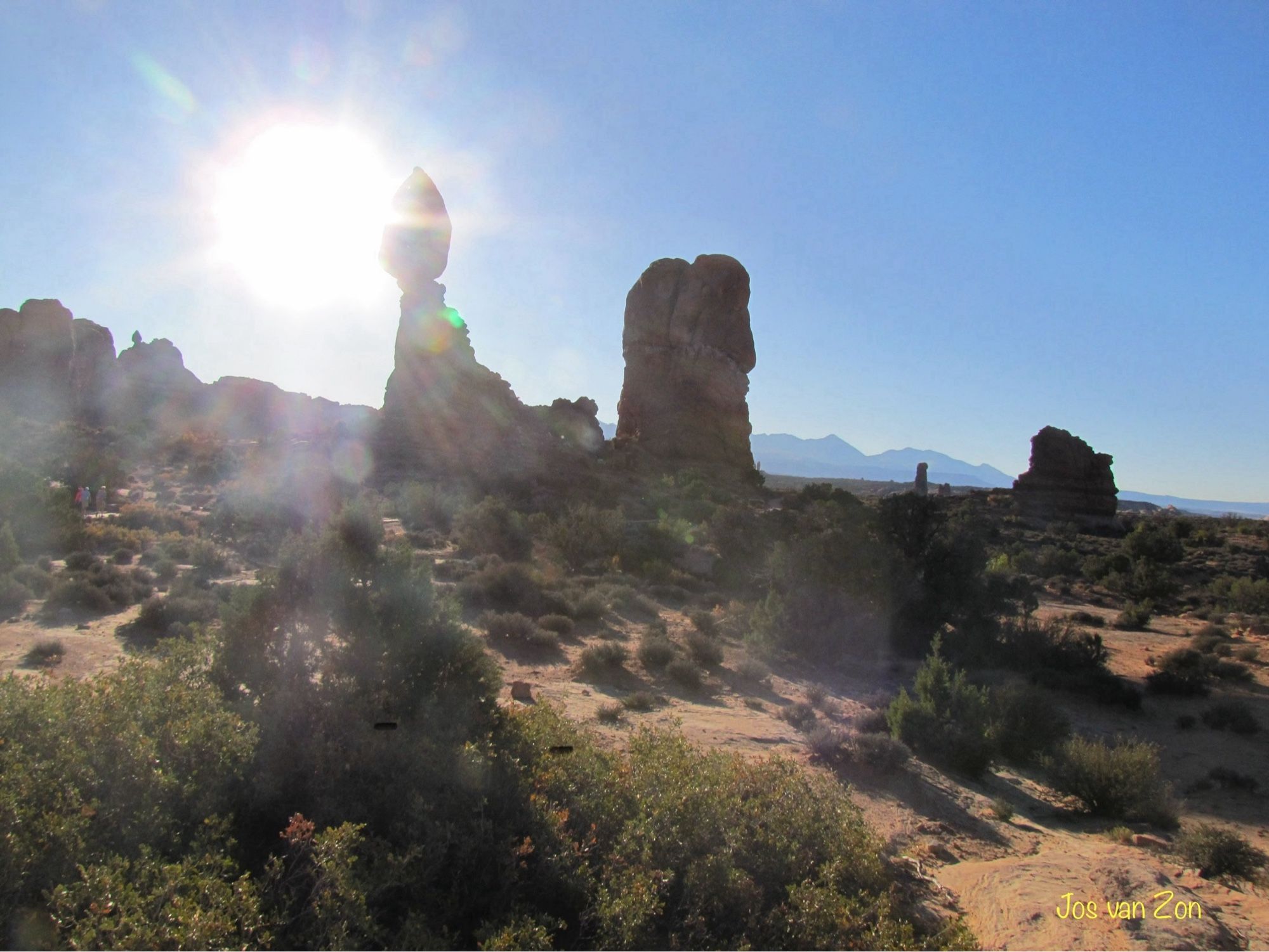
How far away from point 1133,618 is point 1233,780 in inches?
458

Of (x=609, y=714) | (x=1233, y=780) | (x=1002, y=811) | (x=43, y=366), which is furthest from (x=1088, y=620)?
(x=43, y=366)

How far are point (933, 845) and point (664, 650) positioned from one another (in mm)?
6032

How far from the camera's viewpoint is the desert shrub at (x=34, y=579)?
42.7 feet

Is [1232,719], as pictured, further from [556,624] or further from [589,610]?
[556,624]

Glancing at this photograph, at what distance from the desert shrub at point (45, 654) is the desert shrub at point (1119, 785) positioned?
1249 centimetres

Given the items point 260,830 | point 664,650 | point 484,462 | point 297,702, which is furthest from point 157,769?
point 484,462

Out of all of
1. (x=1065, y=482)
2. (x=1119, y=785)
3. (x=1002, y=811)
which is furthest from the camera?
(x=1065, y=482)

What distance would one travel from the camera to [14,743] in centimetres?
440

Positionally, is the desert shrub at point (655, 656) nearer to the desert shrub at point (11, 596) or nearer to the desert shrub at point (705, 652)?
the desert shrub at point (705, 652)

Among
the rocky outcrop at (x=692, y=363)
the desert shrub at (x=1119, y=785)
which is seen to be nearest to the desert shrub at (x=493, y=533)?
the desert shrub at (x=1119, y=785)

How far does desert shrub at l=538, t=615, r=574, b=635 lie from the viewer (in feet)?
44.5

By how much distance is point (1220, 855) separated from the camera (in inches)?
242

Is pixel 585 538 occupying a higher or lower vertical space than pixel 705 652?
higher

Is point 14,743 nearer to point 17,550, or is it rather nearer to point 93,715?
point 93,715
